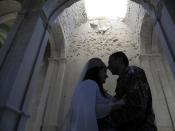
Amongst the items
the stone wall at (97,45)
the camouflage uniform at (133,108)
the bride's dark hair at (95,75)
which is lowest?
the camouflage uniform at (133,108)

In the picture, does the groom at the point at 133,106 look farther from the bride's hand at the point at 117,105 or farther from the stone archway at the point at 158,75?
the stone archway at the point at 158,75

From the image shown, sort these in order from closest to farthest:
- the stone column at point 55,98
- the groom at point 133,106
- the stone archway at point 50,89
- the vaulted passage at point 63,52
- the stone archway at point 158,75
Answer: the groom at point 133,106 → the vaulted passage at point 63,52 → the stone archway at point 158,75 → the stone column at point 55,98 → the stone archway at point 50,89

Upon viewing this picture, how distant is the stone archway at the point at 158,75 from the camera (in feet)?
16.7

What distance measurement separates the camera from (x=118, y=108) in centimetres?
134

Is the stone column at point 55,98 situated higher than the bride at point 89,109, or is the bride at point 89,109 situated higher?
the stone column at point 55,98

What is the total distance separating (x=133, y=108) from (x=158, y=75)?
523 cm

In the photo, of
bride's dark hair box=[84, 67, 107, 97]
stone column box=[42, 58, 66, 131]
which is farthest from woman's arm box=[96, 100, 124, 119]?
stone column box=[42, 58, 66, 131]

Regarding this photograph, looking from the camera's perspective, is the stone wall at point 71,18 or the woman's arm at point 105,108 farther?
the stone wall at point 71,18

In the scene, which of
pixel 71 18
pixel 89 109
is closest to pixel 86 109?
pixel 89 109

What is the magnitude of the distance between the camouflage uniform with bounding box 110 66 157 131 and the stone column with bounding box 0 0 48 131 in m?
2.10

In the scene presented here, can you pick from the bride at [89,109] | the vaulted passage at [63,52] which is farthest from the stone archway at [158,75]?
the bride at [89,109]

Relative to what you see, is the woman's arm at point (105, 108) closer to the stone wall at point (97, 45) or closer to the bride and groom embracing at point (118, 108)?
the bride and groom embracing at point (118, 108)

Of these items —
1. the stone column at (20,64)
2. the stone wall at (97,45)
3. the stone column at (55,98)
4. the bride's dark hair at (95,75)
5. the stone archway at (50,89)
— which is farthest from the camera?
the stone wall at (97,45)

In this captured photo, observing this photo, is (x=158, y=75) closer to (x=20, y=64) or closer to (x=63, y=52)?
(x=63, y=52)
